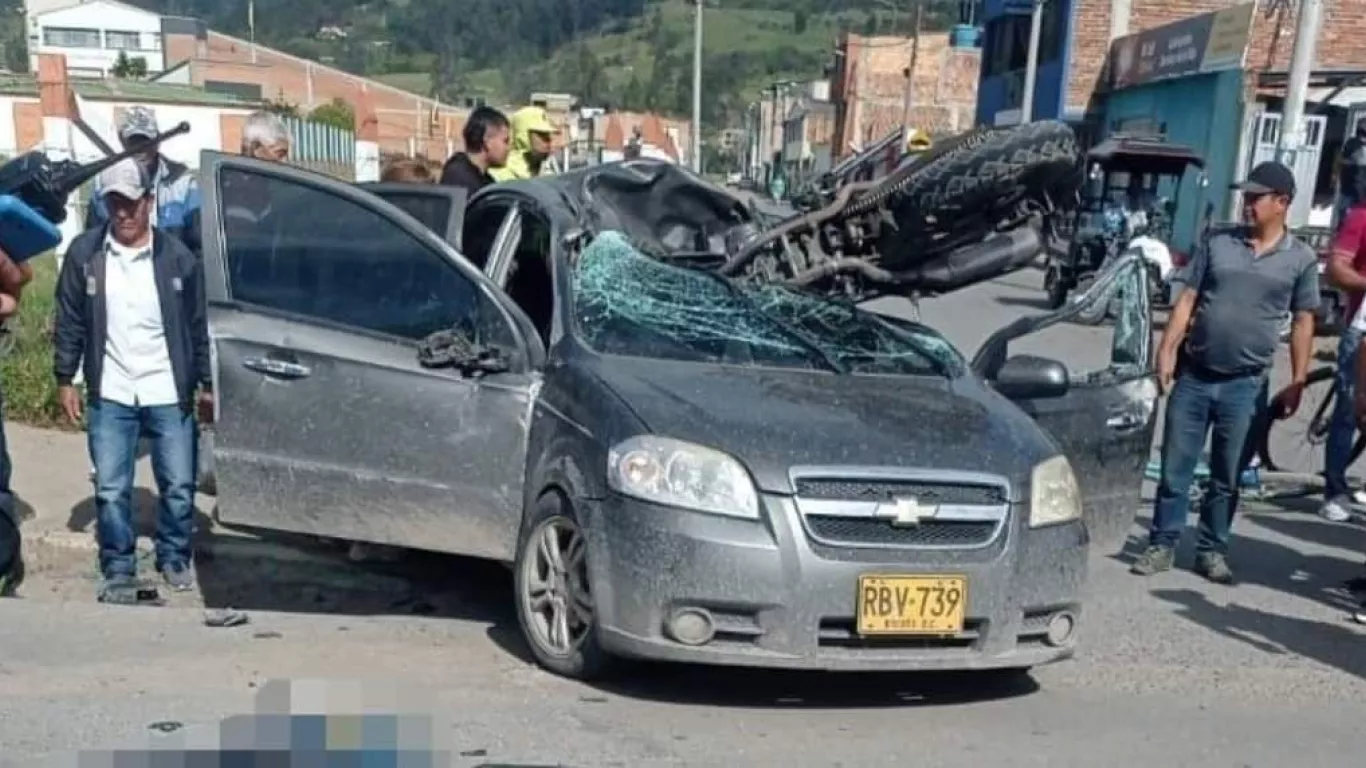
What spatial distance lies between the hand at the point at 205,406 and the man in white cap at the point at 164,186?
1.00m

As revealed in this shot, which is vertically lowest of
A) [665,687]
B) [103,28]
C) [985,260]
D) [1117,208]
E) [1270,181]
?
[665,687]

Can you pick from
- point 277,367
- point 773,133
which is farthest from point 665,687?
point 773,133

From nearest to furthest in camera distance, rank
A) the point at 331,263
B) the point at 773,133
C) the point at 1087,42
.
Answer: the point at 331,263 → the point at 1087,42 → the point at 773,133

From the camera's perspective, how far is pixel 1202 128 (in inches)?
1082

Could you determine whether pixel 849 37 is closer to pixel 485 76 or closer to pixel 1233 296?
pixel 485 76

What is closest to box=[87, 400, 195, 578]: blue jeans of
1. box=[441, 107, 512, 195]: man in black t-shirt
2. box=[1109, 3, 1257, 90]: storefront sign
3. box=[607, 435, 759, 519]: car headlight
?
box=[607, 435, 759, 519]: car headlight

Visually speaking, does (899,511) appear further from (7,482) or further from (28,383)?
(28,383)

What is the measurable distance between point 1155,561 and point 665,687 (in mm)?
3007

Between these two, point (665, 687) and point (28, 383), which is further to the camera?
point (28, 383)

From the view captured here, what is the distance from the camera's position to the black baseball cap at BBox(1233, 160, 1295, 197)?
20.5 ft

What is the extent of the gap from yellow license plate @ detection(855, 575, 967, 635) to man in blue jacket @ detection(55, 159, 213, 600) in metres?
2.82

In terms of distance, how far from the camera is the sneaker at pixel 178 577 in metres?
6.13

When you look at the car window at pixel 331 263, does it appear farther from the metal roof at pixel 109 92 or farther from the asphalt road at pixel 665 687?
the metal roof at pixel 109 92

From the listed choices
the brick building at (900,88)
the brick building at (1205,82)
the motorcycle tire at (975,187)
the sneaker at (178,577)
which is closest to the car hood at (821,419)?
the motorcycle tire at (975,187)
